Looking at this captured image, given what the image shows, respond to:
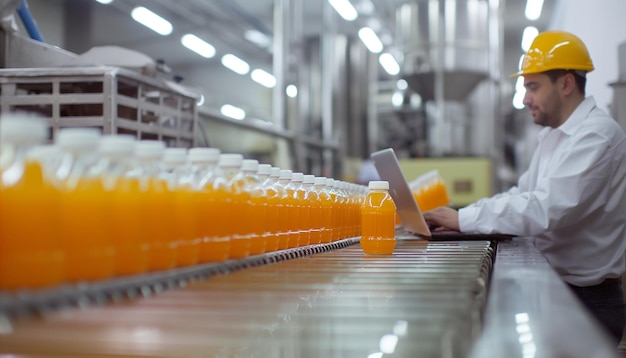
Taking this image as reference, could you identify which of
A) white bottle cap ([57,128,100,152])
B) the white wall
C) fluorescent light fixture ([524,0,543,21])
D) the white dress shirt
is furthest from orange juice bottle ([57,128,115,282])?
fluorescent light fixture ([524,0,543,21])

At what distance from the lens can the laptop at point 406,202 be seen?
300 centimetres

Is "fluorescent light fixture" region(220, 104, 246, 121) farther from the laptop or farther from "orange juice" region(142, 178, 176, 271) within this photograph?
"orange juice" region(142, 178, 176, 271)

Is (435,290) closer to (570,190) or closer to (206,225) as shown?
(206,225)

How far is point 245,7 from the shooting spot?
936 centimetres

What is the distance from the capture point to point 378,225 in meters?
2.49

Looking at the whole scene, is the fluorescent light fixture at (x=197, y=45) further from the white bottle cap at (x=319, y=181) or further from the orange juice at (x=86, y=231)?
the orange juice at (x=86, y=231)

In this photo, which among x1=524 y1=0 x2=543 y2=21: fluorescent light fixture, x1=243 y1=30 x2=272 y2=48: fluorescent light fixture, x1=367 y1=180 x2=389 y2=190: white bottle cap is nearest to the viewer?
x1=367 y1=180 x2=389 y2=190: white bottle cap

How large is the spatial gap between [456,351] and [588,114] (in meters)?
2.55

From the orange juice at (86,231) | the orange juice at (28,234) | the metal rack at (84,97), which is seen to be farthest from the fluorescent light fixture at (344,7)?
the orange juice at (28,234)

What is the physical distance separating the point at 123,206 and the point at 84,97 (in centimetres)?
154

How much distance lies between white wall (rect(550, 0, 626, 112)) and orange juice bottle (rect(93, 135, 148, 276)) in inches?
152

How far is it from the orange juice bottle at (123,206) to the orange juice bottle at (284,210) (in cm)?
76

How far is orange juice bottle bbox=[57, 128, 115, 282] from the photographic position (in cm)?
116

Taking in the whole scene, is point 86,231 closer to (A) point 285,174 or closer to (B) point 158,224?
(B) point 158,224
